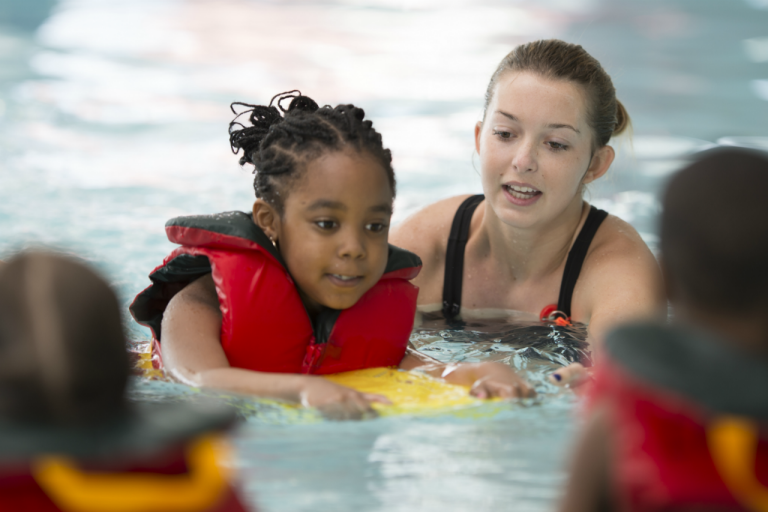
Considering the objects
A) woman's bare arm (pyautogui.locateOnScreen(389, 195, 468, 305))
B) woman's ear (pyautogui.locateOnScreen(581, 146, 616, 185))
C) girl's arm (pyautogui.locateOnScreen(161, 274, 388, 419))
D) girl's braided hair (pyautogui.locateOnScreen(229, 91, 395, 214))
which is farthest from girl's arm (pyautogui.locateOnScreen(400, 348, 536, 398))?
woman's ear (pyautogui.locateOnScreen(581, 146, 616, 185))

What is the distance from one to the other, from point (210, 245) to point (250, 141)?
1.65 ft

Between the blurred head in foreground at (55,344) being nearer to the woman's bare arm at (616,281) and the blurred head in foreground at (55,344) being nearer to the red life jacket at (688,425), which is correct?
the red life jacket at (688,425)

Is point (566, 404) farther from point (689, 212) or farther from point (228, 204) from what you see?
point (228, 204)

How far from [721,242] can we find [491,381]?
1.56m

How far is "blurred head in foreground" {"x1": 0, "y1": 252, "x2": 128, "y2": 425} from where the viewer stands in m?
1.23

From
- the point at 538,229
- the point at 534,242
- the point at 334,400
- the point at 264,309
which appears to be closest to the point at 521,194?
the point at 538,229

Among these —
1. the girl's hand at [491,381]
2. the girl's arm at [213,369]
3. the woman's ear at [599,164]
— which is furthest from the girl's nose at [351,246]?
the woman's ear at [599,164]

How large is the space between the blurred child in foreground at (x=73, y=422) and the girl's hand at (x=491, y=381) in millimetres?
1524

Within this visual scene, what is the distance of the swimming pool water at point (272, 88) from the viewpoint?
A: 7.64m

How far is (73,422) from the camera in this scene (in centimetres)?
125

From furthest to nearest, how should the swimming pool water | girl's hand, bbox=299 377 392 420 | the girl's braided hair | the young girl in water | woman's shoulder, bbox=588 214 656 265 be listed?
the swimming pool water < woman's shoulder, bbox=588 214 656 265 < the girl's braided hair < the young girl in water < girl's hand, bbox=299 377 392 420

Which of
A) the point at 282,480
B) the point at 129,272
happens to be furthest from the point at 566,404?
the point at 129,272

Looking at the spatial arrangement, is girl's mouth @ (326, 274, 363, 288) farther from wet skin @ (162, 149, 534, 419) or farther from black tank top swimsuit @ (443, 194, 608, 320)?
black tank top swimsuit @ (443, 194, 608, 320)

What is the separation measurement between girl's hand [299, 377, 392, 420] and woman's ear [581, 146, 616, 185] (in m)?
1.92
